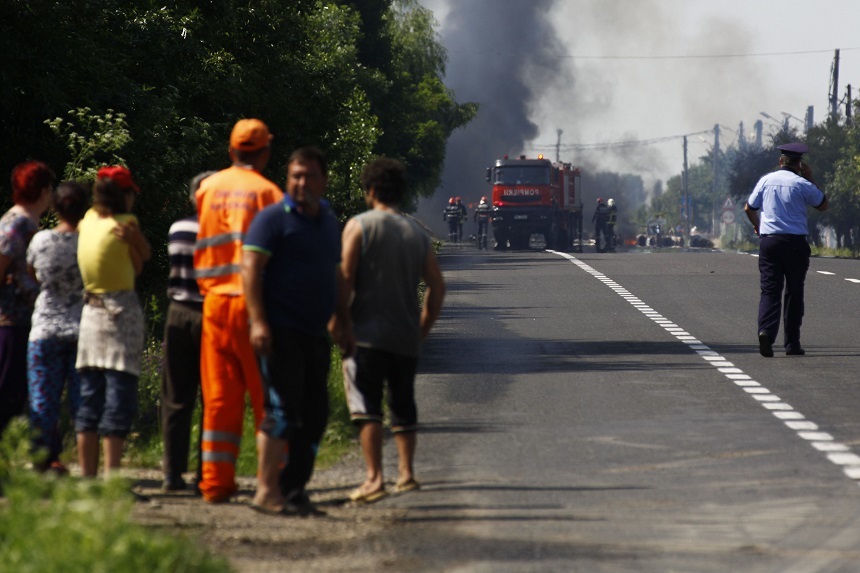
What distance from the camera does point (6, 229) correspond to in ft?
28.1

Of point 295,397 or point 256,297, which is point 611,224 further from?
point 256,297

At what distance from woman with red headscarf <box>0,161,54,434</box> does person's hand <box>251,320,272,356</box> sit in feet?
4.74

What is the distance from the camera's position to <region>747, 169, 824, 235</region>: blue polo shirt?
1548cm

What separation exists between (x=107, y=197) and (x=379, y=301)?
138 centimetres

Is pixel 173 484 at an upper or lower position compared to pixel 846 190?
lower

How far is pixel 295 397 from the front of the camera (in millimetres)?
7914

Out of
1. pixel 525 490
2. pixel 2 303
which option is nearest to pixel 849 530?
pixel 525 490

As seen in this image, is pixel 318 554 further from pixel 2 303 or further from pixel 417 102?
pixel 417 102

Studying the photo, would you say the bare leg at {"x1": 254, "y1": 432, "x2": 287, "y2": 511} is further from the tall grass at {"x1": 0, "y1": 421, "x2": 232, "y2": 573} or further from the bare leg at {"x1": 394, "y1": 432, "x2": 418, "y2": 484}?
the tall grass at {"x1": 0, "y1": 421, "x2": 232, "y2": 573}

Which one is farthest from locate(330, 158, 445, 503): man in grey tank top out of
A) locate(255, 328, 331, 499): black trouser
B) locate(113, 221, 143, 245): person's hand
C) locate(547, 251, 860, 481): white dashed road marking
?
locate(547, 251, 860, 481): white dashed road marking

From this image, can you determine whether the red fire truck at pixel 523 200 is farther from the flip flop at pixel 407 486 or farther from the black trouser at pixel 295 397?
the black trouser at pixel 295 397

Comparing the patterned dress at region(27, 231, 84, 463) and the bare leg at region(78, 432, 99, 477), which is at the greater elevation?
the patterned dress at region(27, 231, 84, 463)

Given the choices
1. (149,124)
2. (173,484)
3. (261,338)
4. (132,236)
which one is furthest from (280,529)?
(149,124)

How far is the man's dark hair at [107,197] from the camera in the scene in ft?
27.5
